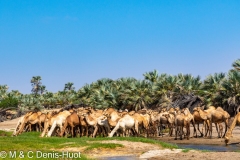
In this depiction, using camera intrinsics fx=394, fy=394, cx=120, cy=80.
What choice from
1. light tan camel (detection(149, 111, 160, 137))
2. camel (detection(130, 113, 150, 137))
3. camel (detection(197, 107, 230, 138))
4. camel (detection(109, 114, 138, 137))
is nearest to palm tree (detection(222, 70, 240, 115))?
light tan camel (detection(149, 111, 160, 137))

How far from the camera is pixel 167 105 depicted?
47969 millimetres

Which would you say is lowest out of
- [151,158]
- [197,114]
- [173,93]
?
[151,158]

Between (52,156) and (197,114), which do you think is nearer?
(52,156)

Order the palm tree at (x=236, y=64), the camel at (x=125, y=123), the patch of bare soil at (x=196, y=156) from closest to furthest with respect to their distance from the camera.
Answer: the patch of bare soil at (x=196, y=156), the camel at (x=125, y=123), the palm tree at (x=236, y=64)

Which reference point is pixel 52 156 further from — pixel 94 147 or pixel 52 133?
pixel 52 133

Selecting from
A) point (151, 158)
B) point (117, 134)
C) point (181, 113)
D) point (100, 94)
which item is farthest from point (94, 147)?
point (100, 94)

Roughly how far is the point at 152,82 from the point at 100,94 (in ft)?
26.0

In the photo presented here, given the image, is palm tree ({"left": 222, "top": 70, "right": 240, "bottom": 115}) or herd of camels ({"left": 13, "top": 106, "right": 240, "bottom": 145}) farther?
palm tree ({"left": 222, "top": 70, "right": 240, "bottom": 115})

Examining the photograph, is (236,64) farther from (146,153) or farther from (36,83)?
(36,83)

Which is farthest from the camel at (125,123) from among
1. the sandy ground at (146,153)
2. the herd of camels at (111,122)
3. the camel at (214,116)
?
the camel at (214,116)

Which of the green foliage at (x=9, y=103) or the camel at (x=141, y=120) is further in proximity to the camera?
the green foliage at (x=9, y=103)

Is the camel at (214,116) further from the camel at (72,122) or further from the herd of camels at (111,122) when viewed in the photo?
the camel at (72,122)

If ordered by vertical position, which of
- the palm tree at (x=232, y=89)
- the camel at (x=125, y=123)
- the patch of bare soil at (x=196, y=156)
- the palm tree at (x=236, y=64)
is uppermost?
the palm tree at (x=236, y=64)

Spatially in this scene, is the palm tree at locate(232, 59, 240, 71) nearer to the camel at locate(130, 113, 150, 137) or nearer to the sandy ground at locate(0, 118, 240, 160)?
the camel at locate(130, 113, 150, 137)
